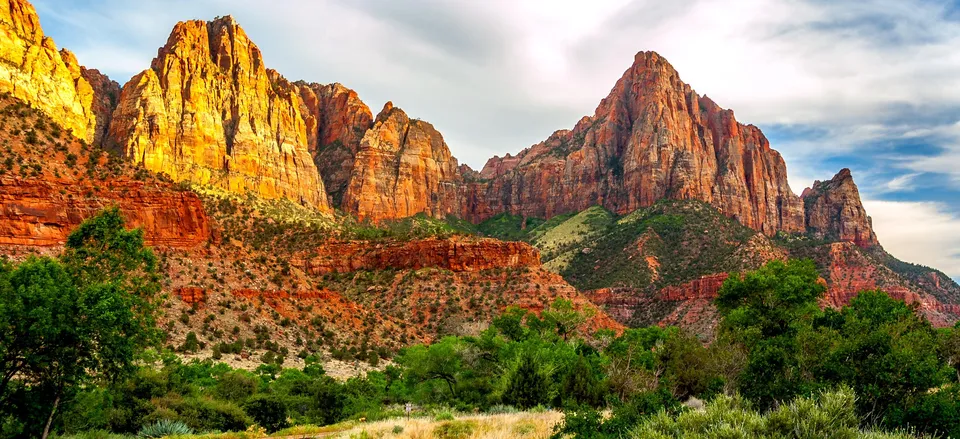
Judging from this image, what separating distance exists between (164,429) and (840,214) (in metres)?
197

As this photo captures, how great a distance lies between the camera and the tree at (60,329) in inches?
531

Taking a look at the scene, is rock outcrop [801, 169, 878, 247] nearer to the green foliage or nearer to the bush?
the bush

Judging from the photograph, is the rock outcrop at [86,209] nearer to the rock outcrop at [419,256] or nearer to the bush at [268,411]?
the bush at [268,411]

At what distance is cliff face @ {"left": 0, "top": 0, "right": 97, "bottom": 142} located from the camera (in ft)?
242

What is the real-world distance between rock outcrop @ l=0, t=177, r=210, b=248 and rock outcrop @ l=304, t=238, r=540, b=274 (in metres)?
35.6

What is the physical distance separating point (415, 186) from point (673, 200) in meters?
72.2

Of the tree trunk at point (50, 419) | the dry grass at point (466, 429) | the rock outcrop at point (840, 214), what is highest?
the rock outcrop at point (840, 214)

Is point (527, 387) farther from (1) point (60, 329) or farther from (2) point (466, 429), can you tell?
(1) point (60, 329)

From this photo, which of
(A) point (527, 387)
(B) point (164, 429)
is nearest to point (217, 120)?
(B) point (164, 429)

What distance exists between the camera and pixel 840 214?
16975 cm

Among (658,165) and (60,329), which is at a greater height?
(658,165)

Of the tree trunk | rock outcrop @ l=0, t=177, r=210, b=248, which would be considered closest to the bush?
the tree trunk

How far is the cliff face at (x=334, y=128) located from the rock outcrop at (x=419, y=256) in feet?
197

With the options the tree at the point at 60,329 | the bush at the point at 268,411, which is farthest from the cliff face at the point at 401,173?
the tree at the point at 60,329
